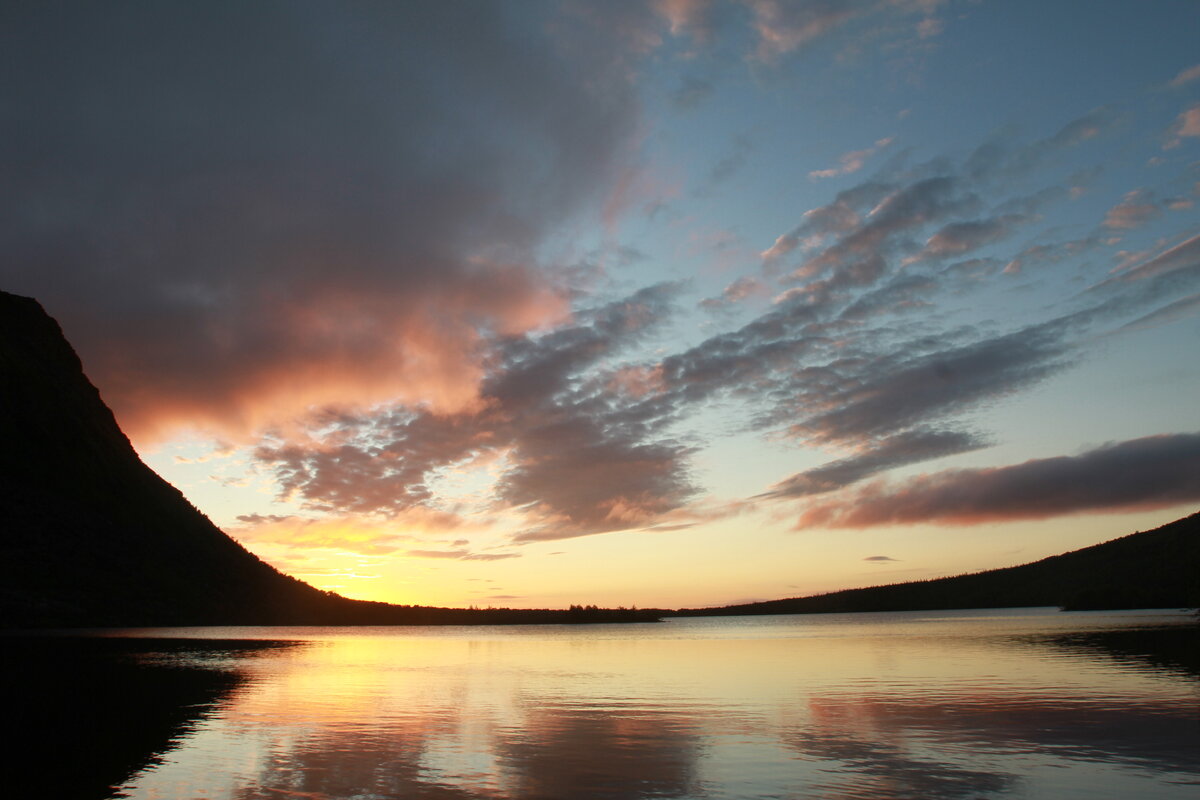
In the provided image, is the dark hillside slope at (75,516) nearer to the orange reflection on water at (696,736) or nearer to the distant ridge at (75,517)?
the distant ridge at (75,517)

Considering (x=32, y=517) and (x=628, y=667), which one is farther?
(x=32, y=517)

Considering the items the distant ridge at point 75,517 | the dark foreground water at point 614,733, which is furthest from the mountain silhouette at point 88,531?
the dark foreground water at point 614,733

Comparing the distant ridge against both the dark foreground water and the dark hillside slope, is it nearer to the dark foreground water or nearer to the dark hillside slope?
the dark hillside slope

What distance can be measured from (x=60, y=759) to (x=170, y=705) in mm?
13822

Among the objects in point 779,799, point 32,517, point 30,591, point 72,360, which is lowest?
point 779,799

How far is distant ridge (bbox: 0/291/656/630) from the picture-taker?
13762 cm

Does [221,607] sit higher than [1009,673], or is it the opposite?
[221,607]

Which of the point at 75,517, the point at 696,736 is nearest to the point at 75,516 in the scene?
the point at 75,517

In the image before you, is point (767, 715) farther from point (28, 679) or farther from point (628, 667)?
point (28, 679)

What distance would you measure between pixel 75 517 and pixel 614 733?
164 m

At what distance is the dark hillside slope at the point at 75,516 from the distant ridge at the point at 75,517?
25 centimetres

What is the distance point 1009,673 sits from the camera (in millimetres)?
47875

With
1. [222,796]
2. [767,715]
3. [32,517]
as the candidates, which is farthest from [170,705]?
[32,517]

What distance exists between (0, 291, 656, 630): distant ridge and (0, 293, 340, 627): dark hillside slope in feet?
0.83
